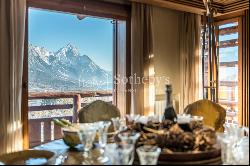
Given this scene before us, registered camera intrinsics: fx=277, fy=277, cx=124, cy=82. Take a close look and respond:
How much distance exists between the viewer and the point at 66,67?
436 centimetres

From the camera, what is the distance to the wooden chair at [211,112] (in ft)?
8.25

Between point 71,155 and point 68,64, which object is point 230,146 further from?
point 68,64

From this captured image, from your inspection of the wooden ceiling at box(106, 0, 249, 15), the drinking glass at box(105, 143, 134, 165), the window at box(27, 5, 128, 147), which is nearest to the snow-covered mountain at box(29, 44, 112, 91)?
the window at box(27, 5, 128, 147)

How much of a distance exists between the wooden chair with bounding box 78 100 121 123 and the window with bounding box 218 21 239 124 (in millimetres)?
3032

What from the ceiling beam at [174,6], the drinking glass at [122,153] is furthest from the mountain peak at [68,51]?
the drinking glass at [122,153]

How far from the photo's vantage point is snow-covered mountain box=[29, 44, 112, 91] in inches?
160

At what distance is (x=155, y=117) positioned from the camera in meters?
1.88

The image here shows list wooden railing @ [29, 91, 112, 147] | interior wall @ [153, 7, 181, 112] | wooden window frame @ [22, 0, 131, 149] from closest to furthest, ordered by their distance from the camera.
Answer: wooden window frame @ [22, 0, 131, 149], wooden railing @ [29, 91, 112, 147], interior wall @ [153, 7, 181, 112]

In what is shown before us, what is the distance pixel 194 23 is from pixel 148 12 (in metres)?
0.99

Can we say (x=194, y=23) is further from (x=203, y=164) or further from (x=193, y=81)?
(x=203, y=164)

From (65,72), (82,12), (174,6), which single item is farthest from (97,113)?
(174,6)

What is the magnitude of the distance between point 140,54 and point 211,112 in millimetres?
1819

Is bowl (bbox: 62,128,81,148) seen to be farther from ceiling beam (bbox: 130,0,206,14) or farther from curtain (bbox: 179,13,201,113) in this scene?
curtain (bbox: 179,13,201,113)

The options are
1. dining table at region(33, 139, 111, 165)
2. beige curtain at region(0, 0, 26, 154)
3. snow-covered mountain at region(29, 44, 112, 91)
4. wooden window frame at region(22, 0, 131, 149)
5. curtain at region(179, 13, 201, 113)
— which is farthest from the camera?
curtain at region(179, 13, 201, 113)
